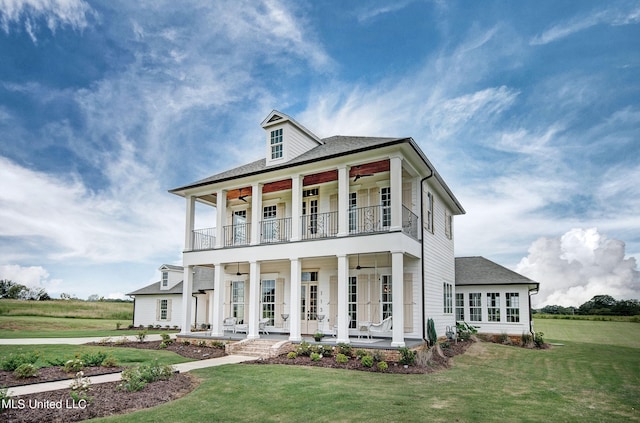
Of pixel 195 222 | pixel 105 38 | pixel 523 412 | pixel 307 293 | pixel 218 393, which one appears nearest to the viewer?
pixel 523 412

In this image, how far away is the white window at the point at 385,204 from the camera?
15.5 metres

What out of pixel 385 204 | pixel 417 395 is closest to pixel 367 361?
pixel 417 395

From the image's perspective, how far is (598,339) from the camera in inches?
917

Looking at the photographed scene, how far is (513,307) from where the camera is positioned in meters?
20.7

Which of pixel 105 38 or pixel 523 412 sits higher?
pixel 105 38

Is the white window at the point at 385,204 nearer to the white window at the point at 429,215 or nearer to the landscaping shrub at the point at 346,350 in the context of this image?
the white window at the point at 429,215

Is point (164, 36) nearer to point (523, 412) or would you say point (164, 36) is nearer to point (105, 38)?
point (105, 38)

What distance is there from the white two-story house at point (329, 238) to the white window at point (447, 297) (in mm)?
47

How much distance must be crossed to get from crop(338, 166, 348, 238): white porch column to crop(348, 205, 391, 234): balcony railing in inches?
54.5

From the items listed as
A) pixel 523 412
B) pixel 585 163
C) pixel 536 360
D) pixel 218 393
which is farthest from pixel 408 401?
pixel 585 163

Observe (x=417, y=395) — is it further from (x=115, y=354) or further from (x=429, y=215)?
(x=115, y=354)

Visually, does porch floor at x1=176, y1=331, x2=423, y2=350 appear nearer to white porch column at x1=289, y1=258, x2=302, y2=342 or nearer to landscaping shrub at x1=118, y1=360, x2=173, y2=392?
white porch column at x1=289, y1=258, x2=302, y2=342

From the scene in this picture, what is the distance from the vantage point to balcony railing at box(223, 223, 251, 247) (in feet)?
62.7

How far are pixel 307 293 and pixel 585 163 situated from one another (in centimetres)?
1190
